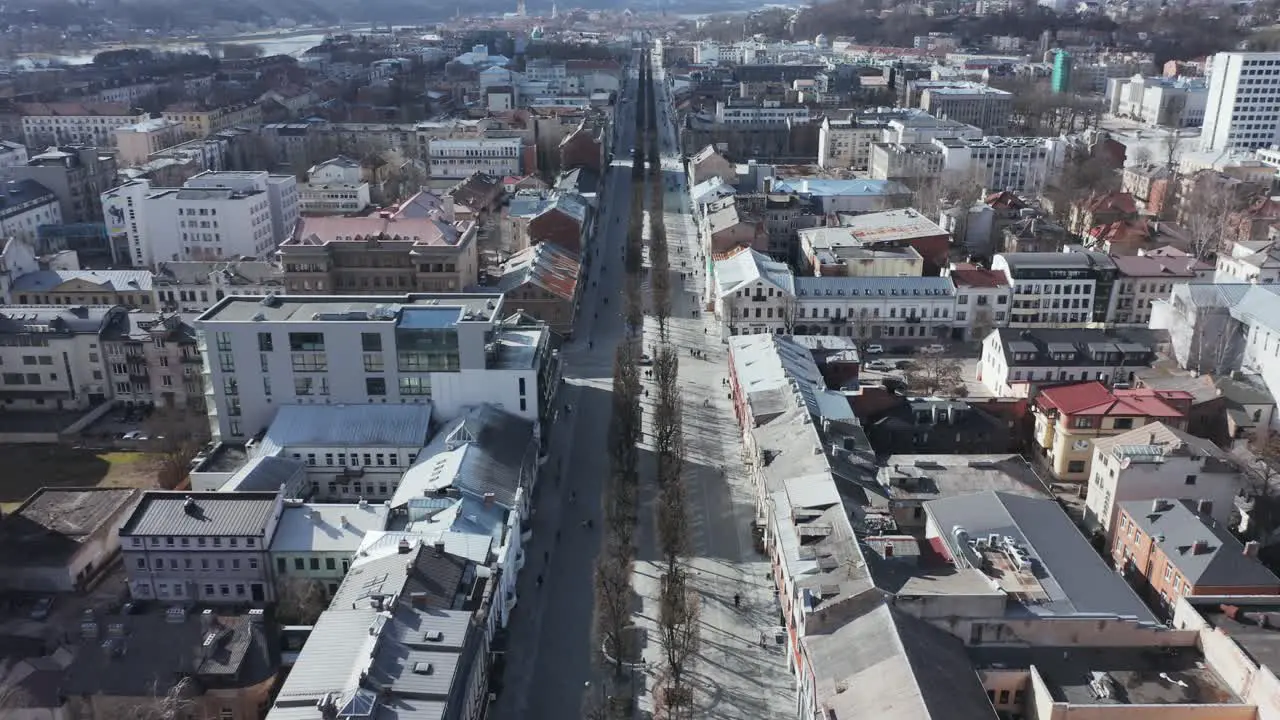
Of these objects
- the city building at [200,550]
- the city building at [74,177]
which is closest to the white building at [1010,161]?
the city building at [200,550]

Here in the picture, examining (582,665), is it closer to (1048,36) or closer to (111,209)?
(111,209)

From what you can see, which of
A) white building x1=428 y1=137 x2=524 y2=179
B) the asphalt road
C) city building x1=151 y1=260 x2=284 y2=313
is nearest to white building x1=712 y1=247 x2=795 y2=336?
the asphalt road

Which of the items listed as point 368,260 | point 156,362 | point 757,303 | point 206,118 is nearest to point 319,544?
point 156,362

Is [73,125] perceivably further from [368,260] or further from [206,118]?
[368,260]

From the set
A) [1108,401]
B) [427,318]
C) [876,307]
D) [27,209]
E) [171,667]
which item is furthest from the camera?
[27,209]

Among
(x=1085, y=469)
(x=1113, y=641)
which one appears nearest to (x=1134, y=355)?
(x=1085, y=469)

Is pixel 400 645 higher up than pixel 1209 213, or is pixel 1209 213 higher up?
pixel 1209 213
